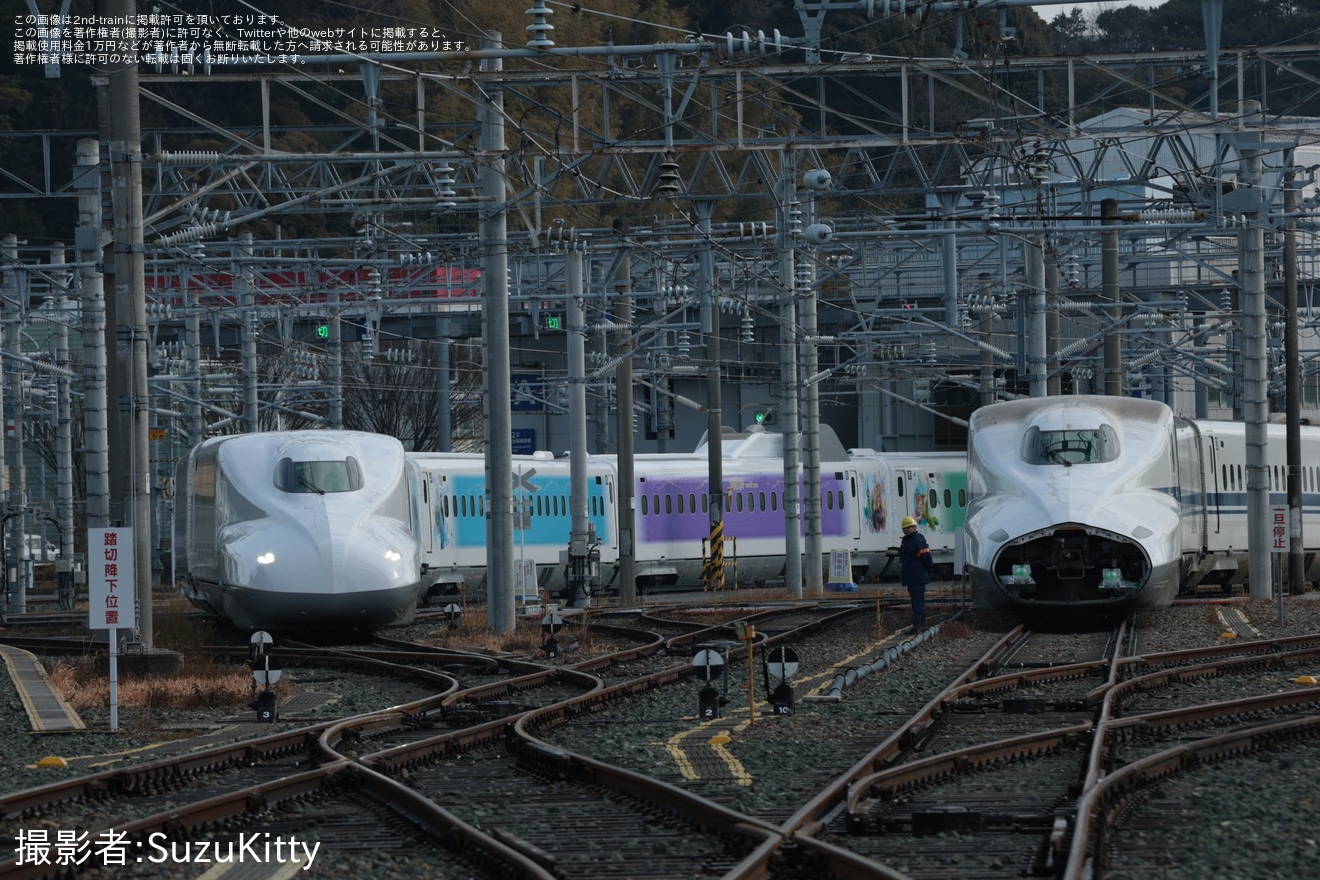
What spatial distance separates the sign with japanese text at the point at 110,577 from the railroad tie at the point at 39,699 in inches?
33.4

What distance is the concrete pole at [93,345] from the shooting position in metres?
20.8

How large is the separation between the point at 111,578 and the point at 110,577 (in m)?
0.01

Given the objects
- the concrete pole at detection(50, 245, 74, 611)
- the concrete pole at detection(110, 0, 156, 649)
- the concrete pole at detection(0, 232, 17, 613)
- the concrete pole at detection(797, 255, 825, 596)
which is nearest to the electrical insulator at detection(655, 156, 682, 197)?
the concrete pole at detection(110, 0, 156, 649)

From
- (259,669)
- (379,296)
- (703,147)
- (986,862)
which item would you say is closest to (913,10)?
(703,147)

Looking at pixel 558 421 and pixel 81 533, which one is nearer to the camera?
pixel 81 533

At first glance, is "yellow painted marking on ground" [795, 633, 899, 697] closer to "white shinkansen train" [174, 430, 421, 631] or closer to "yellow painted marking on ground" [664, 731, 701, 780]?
"yellow painted marking on ground" [664, 731, 701, 780]

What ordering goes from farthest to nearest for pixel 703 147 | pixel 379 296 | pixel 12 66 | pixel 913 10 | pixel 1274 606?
pixel 12 66, pixel 379 296, pixel 1274 606, pixel 703 147, pixel 913 10

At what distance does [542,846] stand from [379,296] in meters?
29.1

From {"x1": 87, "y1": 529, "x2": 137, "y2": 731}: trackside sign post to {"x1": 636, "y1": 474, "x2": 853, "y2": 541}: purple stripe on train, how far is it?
25.6 metres

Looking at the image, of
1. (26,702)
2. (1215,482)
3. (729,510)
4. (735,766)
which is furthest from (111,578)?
(729,510)

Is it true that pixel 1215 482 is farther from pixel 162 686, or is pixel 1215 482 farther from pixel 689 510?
pixel 162 686

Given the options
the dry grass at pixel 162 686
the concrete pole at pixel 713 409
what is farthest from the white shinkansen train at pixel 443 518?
the dry grass at pixel 162 686

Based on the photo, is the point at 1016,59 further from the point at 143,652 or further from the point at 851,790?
the point at 851,790

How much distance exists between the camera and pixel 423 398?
222 ft
